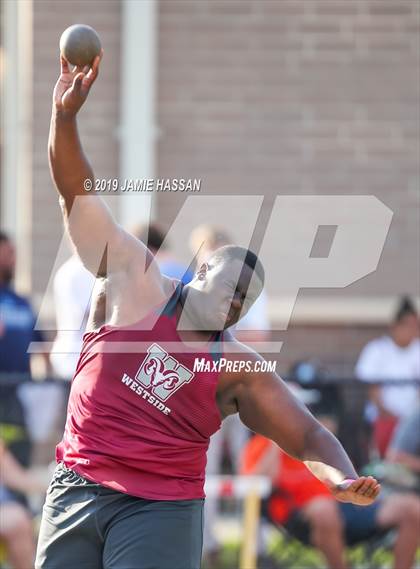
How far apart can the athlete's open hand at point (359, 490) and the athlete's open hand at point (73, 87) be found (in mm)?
1550

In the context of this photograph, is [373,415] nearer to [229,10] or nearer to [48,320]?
[48,320]

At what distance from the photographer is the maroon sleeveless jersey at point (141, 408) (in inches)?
160

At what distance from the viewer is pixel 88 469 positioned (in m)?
4.11

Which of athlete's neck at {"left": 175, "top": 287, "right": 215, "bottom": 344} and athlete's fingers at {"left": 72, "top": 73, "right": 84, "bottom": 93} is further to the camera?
athlete's neck at {"left": 175, "top": 287, "right": 215, "bottom": 344}

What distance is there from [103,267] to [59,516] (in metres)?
0.87

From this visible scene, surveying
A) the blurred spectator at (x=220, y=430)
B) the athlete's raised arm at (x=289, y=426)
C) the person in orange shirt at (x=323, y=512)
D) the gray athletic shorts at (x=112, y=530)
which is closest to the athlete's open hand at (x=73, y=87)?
the athlete's raised arm at (x=289, y=426)

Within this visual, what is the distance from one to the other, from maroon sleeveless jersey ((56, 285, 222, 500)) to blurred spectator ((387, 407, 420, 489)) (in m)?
3.38

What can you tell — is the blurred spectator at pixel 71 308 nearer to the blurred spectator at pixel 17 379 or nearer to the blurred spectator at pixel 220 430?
the blurred spectator at pixel 17 379

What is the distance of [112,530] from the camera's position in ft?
13.4

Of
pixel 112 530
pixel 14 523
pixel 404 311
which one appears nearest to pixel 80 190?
pixel 112 530

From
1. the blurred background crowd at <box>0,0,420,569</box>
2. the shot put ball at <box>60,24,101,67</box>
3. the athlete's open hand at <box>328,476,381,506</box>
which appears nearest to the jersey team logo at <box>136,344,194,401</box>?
the athlete's open hand at <box>328,476,381,506</box>

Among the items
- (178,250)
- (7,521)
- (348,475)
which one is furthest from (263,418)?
(178,250)

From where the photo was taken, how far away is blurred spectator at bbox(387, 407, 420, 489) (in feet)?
23.9

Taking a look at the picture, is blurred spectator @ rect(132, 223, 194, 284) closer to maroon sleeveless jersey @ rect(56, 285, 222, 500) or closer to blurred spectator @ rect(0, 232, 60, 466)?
blurred spectator @ rect(0, 232, 60, 466)
